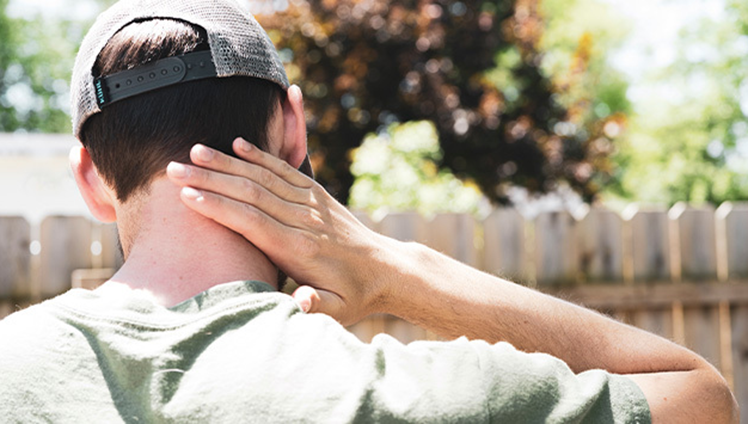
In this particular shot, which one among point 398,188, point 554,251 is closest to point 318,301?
point 554,251

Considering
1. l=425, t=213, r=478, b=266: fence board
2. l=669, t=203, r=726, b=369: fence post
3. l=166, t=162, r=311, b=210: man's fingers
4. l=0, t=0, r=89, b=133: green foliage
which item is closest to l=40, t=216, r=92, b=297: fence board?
l=425, t=213, r=478, b=266: fence board

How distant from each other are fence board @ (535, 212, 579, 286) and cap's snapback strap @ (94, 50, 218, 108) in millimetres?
3771

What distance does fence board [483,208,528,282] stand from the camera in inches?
181

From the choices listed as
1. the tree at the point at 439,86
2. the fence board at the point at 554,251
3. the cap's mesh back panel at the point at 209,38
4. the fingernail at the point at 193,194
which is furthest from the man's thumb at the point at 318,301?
the tree at the point at 439,86

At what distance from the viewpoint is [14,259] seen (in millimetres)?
3961

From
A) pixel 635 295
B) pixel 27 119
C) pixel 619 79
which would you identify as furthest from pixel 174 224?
pixel 27 119

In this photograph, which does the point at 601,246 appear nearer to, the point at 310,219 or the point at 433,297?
the point at 433,297

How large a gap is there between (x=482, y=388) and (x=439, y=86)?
38.2ft

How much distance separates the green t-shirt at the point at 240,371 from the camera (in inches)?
36.5

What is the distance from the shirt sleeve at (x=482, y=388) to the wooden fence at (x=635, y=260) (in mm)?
3313

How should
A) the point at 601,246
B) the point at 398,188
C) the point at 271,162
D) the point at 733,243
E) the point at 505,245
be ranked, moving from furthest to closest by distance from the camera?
the point at 398,188 → the point at 733,243 → the point at 601,246 → the point at 505,245 → the point at 271,162

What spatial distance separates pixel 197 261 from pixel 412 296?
43 centimetres

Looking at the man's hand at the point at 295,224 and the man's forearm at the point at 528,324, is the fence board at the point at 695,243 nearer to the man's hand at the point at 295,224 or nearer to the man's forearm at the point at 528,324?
the man's forearm at the point at 528,324

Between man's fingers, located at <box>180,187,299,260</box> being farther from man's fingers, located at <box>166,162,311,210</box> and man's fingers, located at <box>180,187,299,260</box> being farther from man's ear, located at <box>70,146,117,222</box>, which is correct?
man's ear, located at <box>70,146,117,222</box>
